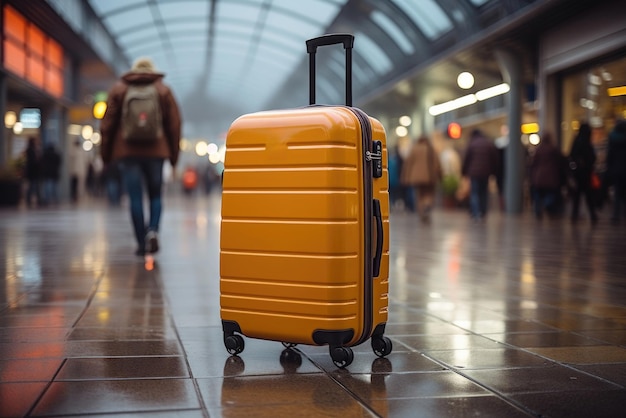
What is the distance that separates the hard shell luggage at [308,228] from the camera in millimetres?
3387

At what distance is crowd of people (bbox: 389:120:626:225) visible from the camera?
1670 centimetres

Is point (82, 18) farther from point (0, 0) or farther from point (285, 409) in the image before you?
point (285, 409)

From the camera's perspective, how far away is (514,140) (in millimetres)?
22703

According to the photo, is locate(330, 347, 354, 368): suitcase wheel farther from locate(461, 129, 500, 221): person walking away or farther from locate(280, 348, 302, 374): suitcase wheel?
locate(461, 129, 500, 221): person walking away

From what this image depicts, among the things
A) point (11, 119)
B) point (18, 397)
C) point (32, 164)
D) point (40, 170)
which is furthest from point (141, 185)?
point (11, 119)

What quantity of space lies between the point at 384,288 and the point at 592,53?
15730mm

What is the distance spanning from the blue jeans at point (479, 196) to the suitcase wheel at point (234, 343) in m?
15.7

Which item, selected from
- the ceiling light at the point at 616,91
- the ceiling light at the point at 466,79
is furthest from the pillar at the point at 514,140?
the ceiling light at the point at 616,91

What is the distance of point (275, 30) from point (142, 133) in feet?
94.0

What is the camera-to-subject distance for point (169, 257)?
348 inches

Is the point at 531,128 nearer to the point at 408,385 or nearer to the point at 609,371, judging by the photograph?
the point at 609,371

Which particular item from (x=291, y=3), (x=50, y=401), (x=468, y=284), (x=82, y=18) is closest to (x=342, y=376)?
(x=50, y=401)

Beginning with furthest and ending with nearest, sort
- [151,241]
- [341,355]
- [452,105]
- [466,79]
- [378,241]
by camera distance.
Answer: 1. [452,105]
2. [466,79]
3. [151,241]
4. [378,241]
5. [341,355]

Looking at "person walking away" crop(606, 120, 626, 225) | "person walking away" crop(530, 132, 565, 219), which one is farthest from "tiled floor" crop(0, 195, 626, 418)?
"person walking away" crop(530, 132, 565, 219)
